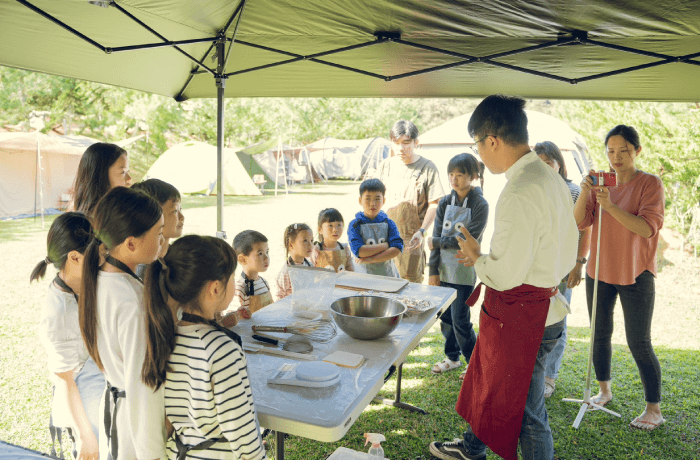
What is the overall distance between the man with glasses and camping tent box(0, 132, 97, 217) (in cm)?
1153

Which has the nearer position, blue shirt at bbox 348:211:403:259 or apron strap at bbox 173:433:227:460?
apron strap at bbox 173:433:227:460

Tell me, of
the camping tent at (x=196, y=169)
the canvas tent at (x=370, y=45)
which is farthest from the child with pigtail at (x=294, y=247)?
the camping tent at (x=196, y=169)

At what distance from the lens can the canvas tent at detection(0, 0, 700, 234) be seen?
266 centimetres

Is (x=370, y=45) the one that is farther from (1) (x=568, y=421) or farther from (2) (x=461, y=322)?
(1) (x=568, y=421)

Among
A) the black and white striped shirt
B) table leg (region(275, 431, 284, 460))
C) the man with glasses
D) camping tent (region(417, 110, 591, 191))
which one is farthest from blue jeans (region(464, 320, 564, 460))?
camping tent (region(417, 110, 591, 191))

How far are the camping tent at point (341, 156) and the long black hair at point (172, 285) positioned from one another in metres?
23.6

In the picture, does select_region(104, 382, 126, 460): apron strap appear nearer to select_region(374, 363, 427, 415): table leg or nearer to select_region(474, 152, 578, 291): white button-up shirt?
select_region(474, 152, 578, 291): white button-up shirt

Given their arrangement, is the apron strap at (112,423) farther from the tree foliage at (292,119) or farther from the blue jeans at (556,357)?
the tree foliage at (292,119)

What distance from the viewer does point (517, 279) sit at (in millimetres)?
1951

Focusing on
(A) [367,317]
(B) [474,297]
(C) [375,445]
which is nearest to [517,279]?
(B) [474,297]

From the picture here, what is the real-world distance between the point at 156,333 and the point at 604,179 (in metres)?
2.64

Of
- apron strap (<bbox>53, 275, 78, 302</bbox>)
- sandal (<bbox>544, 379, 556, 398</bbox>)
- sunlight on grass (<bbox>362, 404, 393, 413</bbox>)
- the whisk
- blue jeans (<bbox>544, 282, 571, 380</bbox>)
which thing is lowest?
sunlight on grass (<bbox>362, 404, 393, 413</bbox>)

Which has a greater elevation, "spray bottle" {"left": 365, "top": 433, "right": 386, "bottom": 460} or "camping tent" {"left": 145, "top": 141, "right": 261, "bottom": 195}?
"camping tent" {"left": 145, "top": 141, "right": 261, "bottom": 195}

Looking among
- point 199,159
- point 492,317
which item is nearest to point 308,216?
point 199,159
